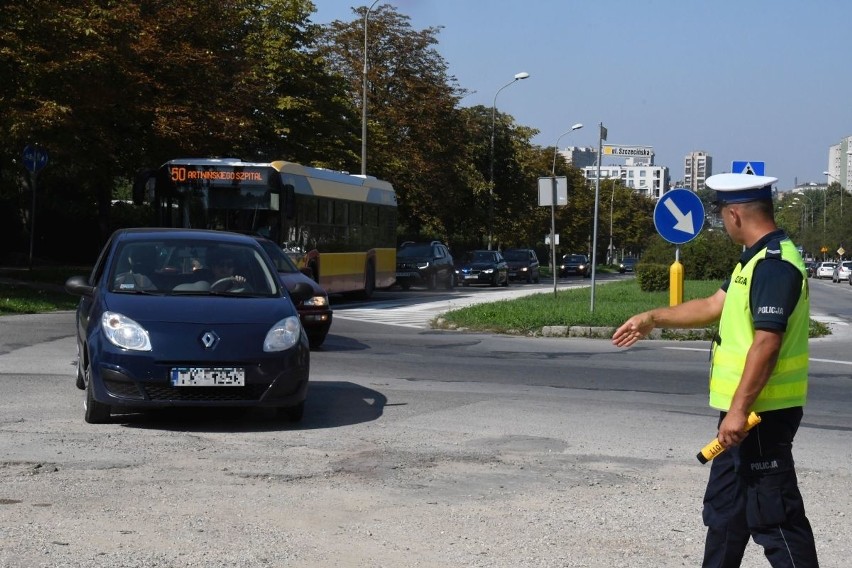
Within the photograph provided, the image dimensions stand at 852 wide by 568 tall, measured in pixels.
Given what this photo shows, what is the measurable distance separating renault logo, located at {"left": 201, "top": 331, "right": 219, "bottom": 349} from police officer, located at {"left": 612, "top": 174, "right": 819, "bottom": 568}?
17.4ft

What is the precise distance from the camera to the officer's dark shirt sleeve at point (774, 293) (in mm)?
4027

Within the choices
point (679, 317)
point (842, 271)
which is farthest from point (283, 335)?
point (842, 271)

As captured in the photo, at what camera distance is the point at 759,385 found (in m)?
4.05

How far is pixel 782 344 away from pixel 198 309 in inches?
237

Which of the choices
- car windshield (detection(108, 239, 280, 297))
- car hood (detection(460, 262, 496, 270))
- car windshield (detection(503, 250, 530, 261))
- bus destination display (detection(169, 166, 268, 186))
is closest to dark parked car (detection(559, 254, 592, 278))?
car windshield (detection(503, 250, 530, 261))

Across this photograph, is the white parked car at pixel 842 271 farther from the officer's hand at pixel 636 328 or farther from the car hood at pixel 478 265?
the officer's hand at pixel 636 328

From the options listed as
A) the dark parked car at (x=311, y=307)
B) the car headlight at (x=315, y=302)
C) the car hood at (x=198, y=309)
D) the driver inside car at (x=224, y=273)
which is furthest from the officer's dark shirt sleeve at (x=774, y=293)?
the car headlight at (x=315, y=302)

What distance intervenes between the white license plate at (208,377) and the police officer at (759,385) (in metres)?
5.22

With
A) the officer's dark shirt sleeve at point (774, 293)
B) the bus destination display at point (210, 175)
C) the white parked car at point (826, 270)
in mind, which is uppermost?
the bus destination display at point (210, 175)

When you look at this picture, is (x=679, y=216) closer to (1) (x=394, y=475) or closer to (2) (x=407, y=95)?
(1) (x=394, y=475)

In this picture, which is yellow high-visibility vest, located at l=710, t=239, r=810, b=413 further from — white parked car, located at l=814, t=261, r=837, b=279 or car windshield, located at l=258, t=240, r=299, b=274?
white parked car, located at l=814, t=261, r=837, b=279

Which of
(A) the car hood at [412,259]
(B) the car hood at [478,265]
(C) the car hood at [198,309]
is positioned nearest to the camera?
(C) the car hood at [198,309]

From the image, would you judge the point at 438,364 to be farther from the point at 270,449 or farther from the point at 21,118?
the point at 21,118

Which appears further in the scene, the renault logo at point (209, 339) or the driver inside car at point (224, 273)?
the driver inside car at point (224, 273)
